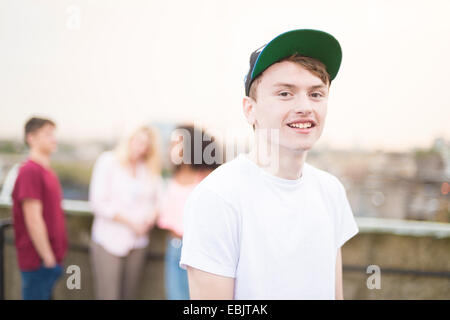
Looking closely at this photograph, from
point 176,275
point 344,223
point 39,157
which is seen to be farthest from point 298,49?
point 39,157

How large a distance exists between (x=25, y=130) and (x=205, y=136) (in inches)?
47.1

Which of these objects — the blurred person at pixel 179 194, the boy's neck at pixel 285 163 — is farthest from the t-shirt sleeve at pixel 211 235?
the blurred person at pixel 179 194

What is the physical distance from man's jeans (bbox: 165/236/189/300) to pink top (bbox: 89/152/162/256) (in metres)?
0.32

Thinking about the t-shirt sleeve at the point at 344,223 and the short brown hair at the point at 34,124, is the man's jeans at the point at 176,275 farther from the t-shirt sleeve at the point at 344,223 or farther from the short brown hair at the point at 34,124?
the t-shirt sleeve at the point at 344,223

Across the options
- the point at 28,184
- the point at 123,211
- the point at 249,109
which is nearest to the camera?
the point at 249,109

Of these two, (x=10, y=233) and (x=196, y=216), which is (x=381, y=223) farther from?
(x=10, y=233)

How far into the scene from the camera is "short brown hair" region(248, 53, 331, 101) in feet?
3.22

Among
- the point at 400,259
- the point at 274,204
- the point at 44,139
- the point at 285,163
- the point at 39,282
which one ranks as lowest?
the point at 39,282

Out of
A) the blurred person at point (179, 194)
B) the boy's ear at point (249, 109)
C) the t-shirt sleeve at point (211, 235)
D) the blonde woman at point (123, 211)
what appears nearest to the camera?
the t-shirt sleeve at point (211, 235)

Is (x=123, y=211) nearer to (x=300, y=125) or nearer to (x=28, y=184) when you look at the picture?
(x=28, y=184)

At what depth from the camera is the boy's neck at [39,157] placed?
239 centimetres

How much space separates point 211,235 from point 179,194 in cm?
155

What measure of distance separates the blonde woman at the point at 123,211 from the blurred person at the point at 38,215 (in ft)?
0.86

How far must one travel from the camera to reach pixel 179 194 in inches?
95.9
